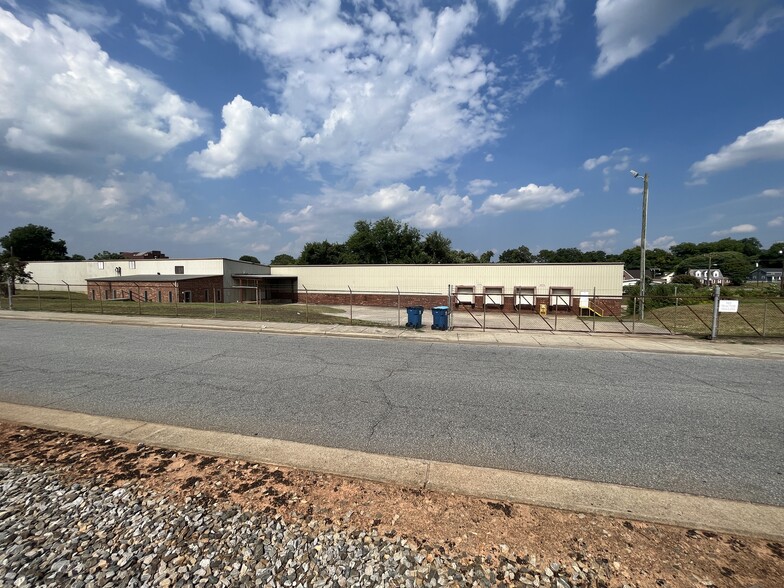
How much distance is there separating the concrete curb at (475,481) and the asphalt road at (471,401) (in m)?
0.29

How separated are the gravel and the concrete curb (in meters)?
0.81

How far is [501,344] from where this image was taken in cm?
1290

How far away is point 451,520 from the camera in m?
2.96

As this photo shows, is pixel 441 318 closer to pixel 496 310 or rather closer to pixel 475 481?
pixel 475 481

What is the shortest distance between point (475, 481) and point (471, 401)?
9.08 feet

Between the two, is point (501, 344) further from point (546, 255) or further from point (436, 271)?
point (546, 255)

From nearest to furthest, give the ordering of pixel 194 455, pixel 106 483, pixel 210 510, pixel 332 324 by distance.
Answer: pixel 210 510 < pixel 106 483 < pixel 194 455 < pixel 332 324

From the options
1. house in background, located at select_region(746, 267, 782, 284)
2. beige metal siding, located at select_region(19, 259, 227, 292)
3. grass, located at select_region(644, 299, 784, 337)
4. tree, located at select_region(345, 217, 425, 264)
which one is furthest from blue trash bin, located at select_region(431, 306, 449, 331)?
house in background, located at select_region(746, 267, 782, 284)

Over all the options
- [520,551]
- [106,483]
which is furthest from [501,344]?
[106,483]

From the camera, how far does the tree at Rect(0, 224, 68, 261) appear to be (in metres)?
86.4

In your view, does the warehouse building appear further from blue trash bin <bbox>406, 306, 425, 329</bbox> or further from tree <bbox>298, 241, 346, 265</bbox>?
tree <bbox>298, 241, 346, 265</bbox>

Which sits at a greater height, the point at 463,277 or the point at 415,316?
the point at 463,277

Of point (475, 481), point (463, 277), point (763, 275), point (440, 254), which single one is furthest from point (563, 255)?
point (475, 481)

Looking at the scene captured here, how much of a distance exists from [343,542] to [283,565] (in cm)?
45
